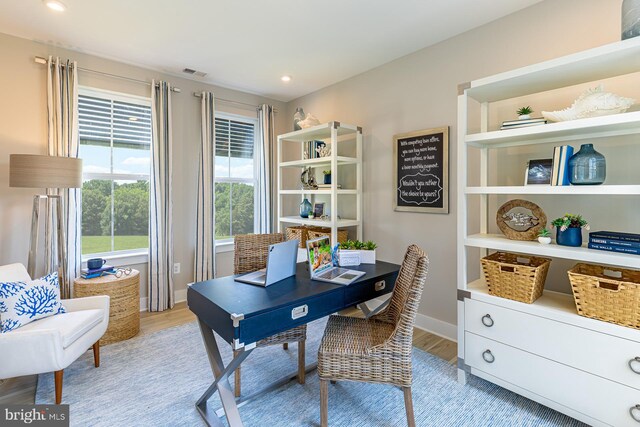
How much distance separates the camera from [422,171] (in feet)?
9.70

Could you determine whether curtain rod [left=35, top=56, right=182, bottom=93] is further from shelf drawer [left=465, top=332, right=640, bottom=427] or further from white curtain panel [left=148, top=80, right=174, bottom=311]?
shelf drawer [left=465, top=332, right=640, bottom=427]

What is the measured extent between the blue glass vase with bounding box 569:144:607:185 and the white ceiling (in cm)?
129

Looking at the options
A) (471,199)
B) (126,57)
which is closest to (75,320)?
(126,57)

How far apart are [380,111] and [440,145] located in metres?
0.83

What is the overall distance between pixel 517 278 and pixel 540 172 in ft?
2.27

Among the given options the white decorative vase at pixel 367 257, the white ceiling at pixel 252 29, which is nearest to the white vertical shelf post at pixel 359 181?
the white ceiling at pixel 252 29

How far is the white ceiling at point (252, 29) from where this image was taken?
7.46 ft

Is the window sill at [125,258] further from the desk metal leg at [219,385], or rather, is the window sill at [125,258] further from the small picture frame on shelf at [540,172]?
the small picture frame on shelf at [540,172]

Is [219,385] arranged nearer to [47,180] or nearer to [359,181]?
[47,180]

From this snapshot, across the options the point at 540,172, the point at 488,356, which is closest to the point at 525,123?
the point at 540,172

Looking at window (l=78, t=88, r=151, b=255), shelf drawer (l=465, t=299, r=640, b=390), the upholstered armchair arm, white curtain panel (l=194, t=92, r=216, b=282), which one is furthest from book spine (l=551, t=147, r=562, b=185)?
window (l=78, t=88, r=151, b=255)

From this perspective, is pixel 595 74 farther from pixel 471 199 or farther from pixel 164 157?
pixel 164 157

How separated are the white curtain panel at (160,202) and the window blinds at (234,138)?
2.31ft

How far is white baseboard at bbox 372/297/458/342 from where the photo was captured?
280 cm
